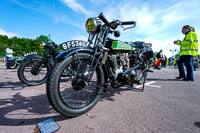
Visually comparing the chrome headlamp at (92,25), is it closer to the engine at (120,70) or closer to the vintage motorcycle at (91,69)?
the vintage motorcycle at (91,69)

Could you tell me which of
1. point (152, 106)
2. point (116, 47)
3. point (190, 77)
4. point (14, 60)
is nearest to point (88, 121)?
point (152, 106)

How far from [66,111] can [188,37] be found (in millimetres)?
4685

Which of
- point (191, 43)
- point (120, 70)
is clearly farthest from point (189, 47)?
point (120, 70)

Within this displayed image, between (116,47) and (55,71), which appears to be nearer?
(55,71)

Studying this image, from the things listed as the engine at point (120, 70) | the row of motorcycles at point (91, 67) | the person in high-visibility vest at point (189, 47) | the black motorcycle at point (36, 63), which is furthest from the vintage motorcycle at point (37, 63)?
the person in high-visibility vest at point (189, 47)

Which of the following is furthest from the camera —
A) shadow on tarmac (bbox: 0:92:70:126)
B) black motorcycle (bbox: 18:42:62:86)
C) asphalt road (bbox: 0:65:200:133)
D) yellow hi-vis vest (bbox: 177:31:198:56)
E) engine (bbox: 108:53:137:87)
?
yellow hi-vis vest (bbox: 177:31:198:56)

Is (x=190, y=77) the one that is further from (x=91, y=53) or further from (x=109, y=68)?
(x=91, y=53)

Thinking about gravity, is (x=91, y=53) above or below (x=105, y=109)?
above

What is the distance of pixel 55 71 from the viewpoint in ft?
3.91

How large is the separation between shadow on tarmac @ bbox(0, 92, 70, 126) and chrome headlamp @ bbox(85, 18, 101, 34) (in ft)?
4.37

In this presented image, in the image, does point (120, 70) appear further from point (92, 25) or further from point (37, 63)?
point (37, 63)

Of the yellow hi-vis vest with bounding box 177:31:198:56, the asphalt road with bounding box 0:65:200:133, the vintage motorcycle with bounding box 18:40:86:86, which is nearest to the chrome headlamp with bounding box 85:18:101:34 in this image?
the asphalt road with bounding box 0:65:200:133

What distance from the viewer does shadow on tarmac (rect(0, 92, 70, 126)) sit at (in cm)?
128

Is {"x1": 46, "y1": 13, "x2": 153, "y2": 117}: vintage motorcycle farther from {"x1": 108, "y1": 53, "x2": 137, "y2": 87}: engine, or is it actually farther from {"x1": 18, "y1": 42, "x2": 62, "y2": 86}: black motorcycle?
{"x1": 18, "y1": 42, "x2": 62, "y2": 86}: black motorcycle
